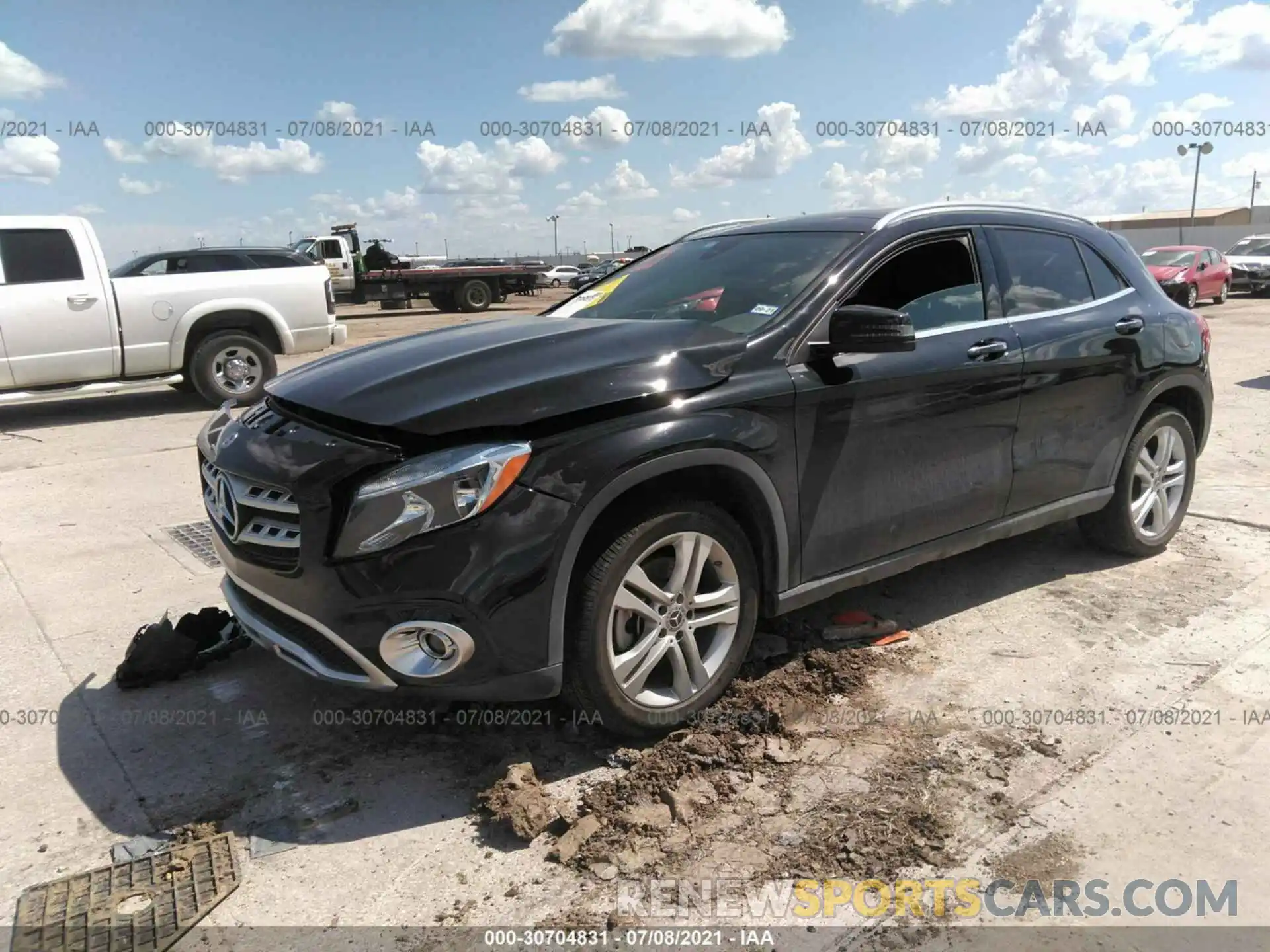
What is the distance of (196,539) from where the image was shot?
5.43 metres

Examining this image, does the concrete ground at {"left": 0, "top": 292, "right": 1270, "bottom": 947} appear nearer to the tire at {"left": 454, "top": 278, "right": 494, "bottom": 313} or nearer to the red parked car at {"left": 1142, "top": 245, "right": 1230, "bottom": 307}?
the red parked car at {"left": 1142, "top": 245, "right": 1230, "bottom": 307}

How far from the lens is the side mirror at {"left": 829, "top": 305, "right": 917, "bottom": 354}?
3.18 metres

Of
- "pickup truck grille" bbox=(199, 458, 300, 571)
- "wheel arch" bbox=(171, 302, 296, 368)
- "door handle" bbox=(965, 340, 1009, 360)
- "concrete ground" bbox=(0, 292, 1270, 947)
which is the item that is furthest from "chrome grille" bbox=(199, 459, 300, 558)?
"wheel arch" bbox=(171, 302, 296, 368)

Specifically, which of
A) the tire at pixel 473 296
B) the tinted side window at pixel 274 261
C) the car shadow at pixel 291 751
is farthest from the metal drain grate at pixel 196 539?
the tire at pixel 473 296

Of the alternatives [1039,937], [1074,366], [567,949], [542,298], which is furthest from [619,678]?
[542,298]

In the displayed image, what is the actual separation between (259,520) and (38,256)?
7.96 m

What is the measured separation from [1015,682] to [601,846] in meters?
1.85

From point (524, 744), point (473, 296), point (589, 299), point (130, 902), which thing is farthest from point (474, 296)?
point (130, 902)

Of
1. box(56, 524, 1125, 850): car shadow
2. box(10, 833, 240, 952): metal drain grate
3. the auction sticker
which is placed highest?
the auction sticker

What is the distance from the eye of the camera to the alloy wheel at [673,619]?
9.72 ft

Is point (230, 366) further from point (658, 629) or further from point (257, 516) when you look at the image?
point (658, 629)

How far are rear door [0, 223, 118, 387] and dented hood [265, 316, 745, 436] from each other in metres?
7.05

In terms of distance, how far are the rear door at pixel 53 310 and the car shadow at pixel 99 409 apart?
0.53 meters

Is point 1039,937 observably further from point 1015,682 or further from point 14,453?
point 14,453
